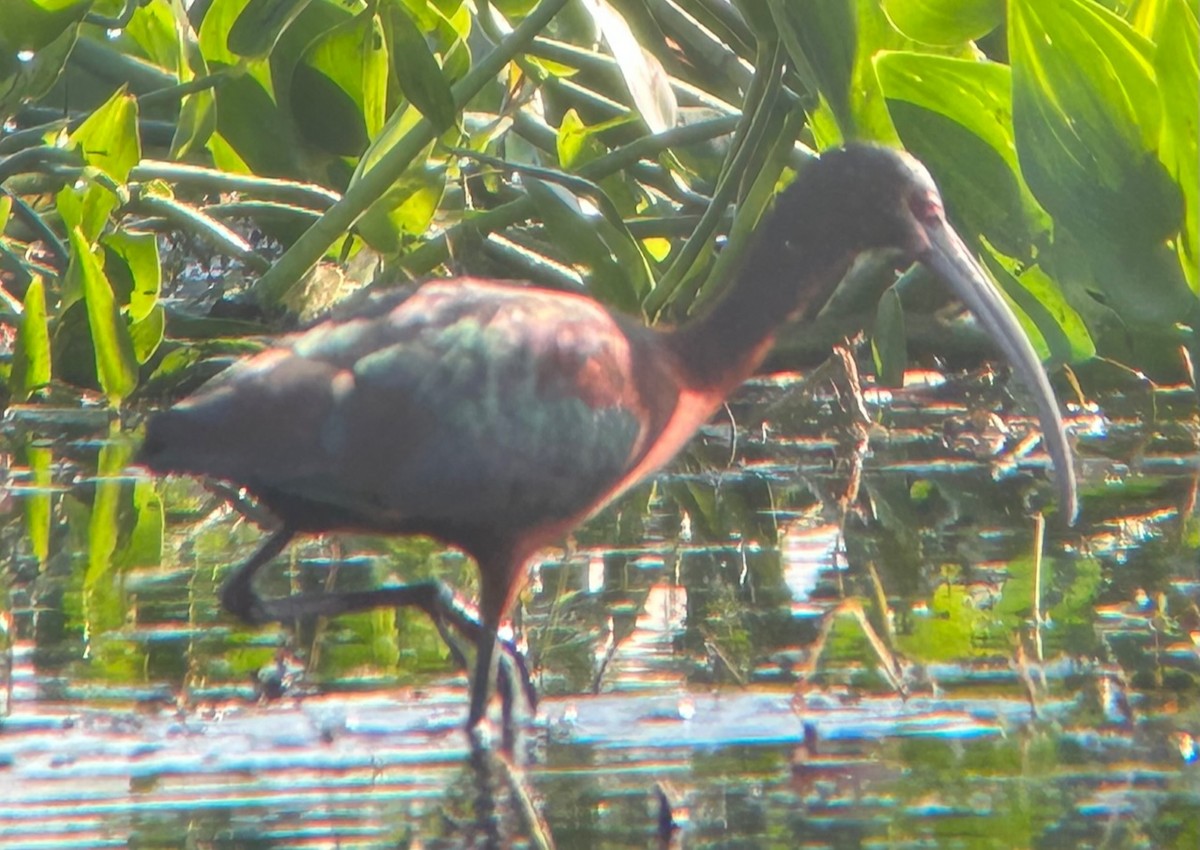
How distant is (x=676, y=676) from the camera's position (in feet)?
16.0

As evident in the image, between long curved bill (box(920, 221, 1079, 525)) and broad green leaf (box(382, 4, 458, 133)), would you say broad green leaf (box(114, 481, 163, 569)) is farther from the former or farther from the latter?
long curved bill (box(920, 221, 1079, 525))

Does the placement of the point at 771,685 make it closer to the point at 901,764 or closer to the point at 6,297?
the point at 901,764

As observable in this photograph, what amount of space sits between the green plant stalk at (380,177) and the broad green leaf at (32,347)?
2.52 feet

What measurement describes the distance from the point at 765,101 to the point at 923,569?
1.54 meters

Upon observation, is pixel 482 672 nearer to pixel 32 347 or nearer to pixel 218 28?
pixel 218 28

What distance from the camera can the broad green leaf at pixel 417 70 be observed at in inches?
250

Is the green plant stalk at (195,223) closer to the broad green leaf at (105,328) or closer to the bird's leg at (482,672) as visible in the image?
the broad green leaf at (105,328)

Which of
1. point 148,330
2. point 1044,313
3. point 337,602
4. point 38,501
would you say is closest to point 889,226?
point 1044,313

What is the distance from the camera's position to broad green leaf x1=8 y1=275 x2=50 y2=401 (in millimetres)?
7496

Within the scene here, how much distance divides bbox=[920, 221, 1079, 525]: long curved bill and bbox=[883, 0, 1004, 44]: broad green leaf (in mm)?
665

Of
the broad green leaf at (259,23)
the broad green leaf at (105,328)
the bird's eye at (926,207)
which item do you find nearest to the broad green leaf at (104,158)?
the broad green leaf at (105,328)

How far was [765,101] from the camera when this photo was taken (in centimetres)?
664

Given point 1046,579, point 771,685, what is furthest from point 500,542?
point 1046,579

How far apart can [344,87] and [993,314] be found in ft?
9.42
